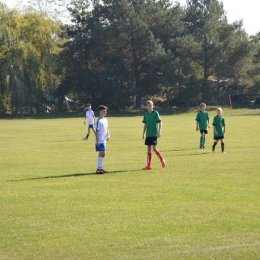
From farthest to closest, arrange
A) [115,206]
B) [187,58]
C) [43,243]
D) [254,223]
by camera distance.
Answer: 1. [187,58]
2. [115,206]
3. [254,223]
4. [43,243]

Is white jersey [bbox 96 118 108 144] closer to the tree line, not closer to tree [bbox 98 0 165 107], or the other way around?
the tree line

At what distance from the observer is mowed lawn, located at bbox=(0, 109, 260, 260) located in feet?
27.4

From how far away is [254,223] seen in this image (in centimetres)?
968

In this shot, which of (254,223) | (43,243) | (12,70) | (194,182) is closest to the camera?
(43,243)

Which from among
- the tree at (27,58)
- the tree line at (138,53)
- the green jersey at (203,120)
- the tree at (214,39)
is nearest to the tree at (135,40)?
the tree line at (138,53)

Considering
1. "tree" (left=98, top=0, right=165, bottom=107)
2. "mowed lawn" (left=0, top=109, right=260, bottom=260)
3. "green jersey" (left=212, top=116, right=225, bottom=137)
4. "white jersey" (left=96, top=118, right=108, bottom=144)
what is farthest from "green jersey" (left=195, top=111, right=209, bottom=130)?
"tree" (left=98, top=0, right=165, bottom=107)

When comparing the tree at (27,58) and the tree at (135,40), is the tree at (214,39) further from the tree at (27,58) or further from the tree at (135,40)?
the tree at (27,58)

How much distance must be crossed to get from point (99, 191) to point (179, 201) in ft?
7.44

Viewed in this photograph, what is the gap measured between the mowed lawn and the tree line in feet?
172

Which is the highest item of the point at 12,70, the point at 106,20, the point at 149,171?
the point at 106,20

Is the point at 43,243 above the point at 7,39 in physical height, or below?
below

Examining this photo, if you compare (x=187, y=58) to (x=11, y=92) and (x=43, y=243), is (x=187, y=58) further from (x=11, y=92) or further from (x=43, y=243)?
(x=43, y=243)

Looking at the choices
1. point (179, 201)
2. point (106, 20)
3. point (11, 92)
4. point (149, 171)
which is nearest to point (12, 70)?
point (11, 92)

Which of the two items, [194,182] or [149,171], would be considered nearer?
[194,182]
